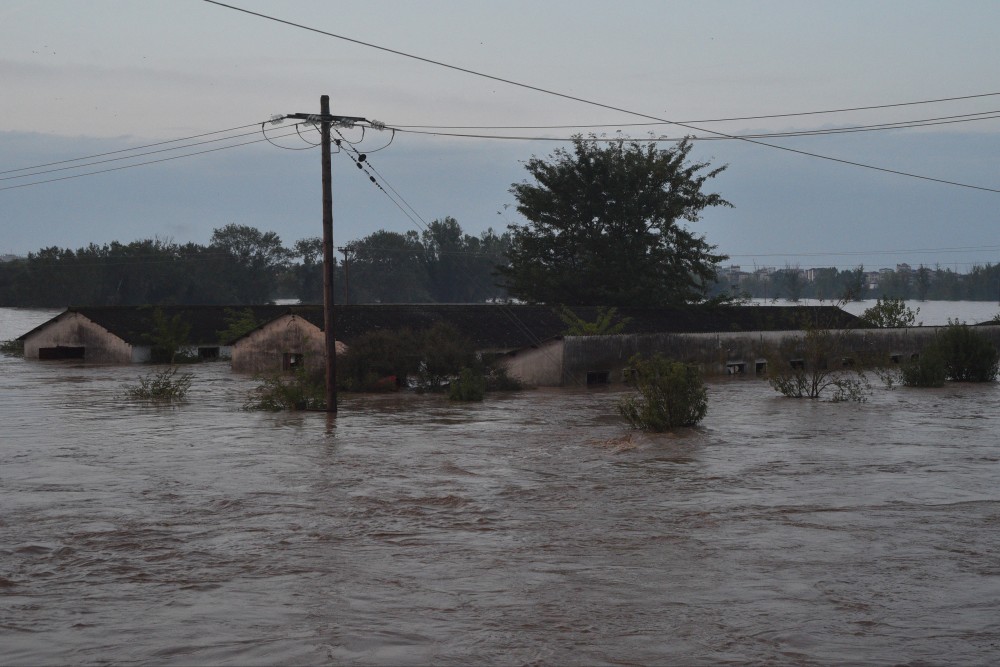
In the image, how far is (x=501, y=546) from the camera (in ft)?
35.2

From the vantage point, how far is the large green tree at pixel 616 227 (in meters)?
49.8

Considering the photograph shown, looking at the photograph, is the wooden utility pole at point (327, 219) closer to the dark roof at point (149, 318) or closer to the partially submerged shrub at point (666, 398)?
the partially submerged shrub at point (666, 398)

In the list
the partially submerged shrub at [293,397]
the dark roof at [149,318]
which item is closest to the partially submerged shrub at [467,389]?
the partially submerged shrub at [293,397]

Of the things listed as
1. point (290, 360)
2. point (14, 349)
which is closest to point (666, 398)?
point (290, 360)

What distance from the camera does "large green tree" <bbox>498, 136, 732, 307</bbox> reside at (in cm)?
4978

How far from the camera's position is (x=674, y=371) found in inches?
789

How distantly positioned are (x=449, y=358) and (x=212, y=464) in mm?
14953

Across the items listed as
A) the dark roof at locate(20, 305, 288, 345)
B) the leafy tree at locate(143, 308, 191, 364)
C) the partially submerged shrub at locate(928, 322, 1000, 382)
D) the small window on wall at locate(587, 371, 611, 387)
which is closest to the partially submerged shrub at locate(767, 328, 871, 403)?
the partially submerged shrub at locate(928, 322, 1000, 382)

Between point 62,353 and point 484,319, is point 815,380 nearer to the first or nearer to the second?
point 484,319

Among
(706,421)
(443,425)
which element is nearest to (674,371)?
(706,421)

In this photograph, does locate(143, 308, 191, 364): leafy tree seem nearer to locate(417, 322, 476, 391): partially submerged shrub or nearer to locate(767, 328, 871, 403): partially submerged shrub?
locate(417, 322, 476, 391): partially submerged shrub

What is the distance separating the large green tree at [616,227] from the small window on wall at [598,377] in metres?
15.3

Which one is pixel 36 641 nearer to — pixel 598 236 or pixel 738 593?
pixel 738 593

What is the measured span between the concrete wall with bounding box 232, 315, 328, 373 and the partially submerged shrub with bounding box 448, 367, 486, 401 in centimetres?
701
